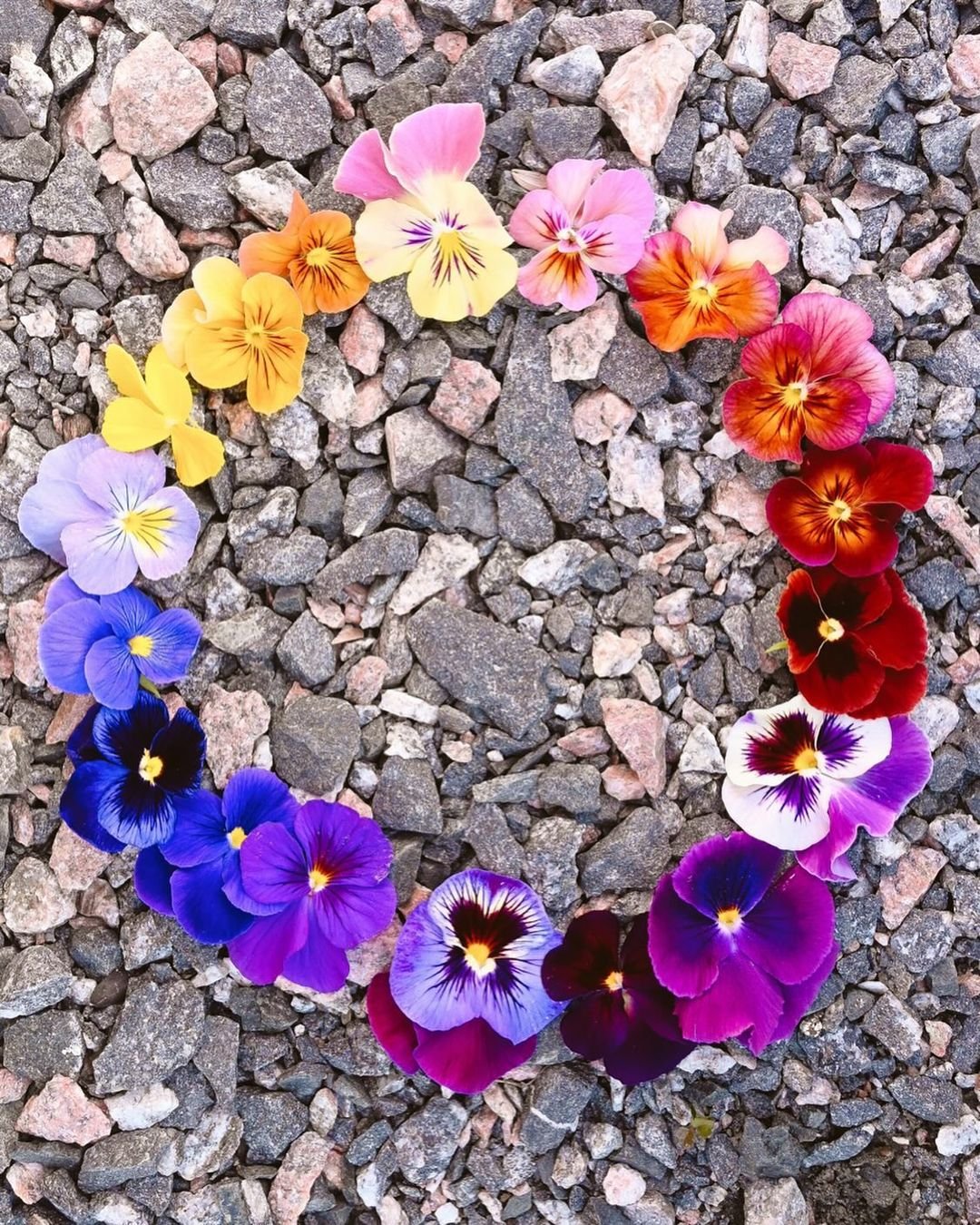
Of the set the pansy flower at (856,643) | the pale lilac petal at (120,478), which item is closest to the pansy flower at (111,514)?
the pale lilac petal at (120,478)

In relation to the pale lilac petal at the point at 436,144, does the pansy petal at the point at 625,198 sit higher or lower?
lower

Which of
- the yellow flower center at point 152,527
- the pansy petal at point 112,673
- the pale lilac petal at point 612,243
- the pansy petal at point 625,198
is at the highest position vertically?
the pansy petal at point 625,198

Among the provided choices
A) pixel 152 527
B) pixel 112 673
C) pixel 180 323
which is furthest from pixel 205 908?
pixel 180 323

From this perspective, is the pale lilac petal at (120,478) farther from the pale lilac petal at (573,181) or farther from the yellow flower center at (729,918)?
the yellow flower center at (729,918)

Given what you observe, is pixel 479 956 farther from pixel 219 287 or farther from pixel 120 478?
pixel 219 287

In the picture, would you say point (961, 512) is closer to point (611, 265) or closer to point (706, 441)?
point (706, 441)

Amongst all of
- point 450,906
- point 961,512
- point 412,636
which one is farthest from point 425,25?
point 450,906
